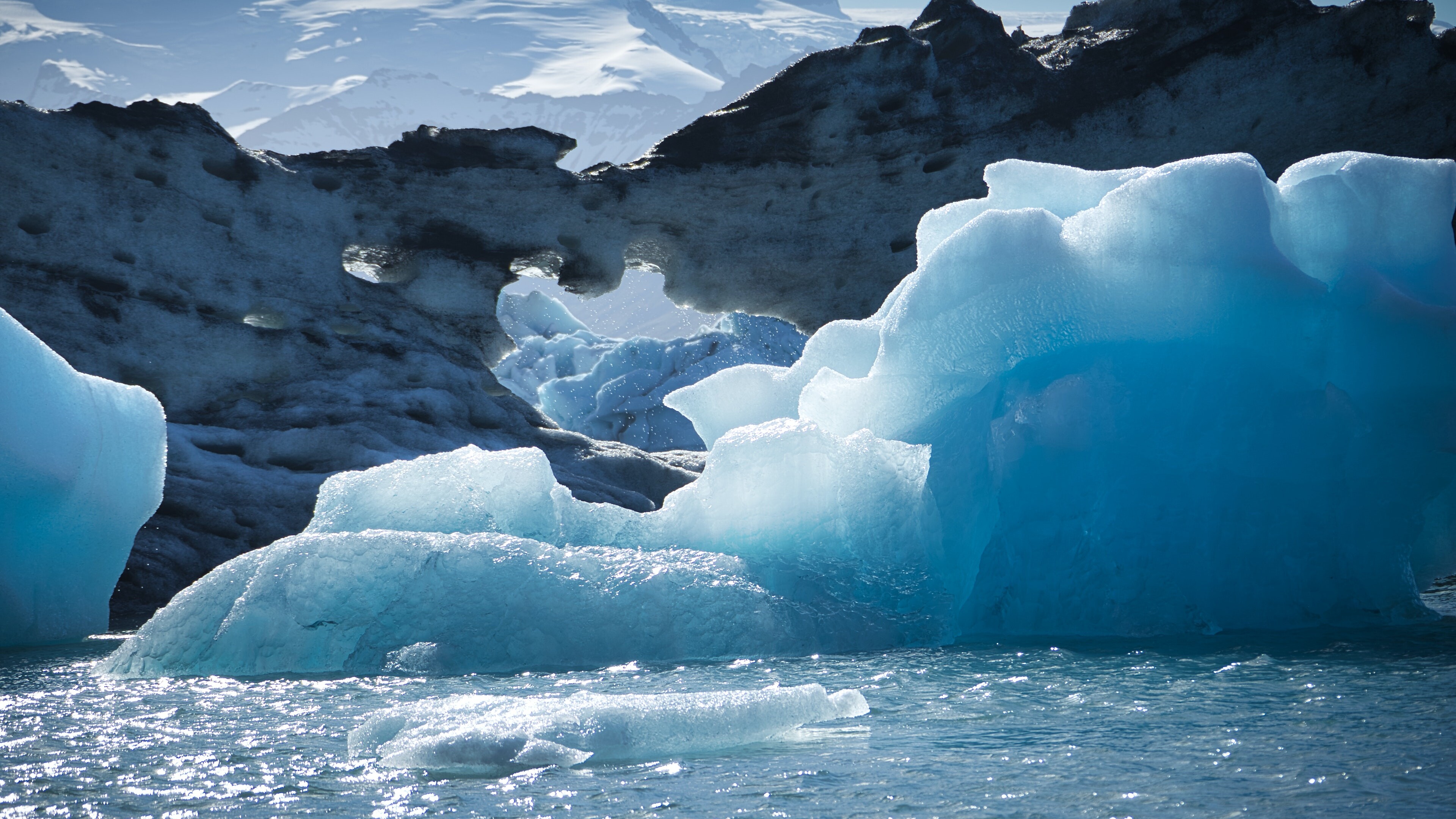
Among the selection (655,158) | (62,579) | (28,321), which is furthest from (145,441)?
(655,158)

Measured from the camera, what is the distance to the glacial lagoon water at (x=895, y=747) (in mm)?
2039

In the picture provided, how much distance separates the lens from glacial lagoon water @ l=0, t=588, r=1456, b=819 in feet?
6.69

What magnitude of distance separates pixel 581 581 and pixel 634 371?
19110 millimetres

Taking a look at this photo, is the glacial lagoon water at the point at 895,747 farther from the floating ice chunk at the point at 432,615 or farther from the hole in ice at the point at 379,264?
the hole in ice at the point at 379,264

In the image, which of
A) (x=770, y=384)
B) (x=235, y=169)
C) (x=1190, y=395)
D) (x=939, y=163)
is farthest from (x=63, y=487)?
(x=939, y=163)

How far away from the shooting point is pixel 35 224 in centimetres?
983

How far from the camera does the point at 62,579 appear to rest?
18.5 ft

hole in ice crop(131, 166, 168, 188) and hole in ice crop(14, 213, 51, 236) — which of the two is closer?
hole in ice crop(14, 213, 51, 236)

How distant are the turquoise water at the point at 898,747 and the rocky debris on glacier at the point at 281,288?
196 inches

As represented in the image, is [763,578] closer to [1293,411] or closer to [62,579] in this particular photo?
[1293,411]

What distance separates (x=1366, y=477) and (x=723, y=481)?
2715 millimetres

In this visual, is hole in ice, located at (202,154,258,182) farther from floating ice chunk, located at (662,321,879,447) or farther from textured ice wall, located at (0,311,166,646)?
floating ice chunk, located at (662,321,879,447)

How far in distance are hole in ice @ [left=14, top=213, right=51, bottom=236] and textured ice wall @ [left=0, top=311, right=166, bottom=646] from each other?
4.94m

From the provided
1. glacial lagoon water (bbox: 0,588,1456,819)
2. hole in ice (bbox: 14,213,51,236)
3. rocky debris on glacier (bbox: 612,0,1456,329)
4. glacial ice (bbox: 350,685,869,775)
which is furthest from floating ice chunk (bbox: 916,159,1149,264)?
hole in ice (bbox: 14,213,51,236)
